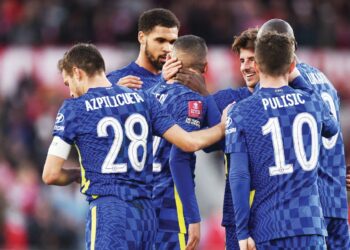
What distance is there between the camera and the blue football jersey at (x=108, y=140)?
909cm

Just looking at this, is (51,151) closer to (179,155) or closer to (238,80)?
(179,155)

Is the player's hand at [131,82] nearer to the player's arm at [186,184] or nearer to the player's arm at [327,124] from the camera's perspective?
the player's arm at [186,184]

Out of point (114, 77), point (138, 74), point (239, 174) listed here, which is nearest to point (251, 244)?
point (239, 174)

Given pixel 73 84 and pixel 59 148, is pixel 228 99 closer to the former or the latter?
pixel 73 84

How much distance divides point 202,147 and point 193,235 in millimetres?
832

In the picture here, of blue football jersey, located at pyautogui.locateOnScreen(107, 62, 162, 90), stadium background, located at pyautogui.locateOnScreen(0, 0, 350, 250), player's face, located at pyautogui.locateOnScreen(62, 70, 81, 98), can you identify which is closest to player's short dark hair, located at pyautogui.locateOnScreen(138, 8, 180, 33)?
blue football jersey, located at pyautogui.locateOnScreen(107, 62, 162, 90)

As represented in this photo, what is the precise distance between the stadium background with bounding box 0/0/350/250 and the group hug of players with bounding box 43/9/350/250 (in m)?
7.17

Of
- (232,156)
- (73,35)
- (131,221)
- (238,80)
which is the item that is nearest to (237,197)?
(232,156)

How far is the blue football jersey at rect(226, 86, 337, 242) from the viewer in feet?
28.7

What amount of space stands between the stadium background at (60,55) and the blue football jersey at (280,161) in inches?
321

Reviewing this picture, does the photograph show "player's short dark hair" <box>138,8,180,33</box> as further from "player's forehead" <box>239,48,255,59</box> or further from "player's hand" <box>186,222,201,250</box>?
"player's hand" <box>186,222,201,250</box>

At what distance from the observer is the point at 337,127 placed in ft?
30.3

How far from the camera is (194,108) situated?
984 centimetres

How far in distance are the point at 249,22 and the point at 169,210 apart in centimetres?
1220
